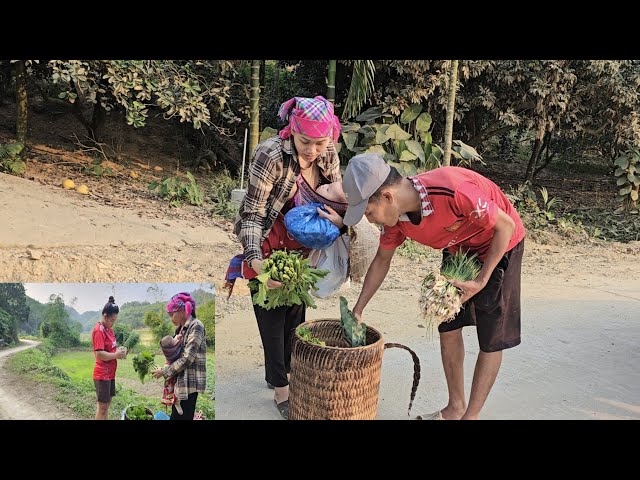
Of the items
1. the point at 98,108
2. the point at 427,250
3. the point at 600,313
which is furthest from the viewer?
the point at 98,108

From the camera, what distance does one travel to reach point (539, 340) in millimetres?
4699

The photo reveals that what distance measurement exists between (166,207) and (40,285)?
6.19m

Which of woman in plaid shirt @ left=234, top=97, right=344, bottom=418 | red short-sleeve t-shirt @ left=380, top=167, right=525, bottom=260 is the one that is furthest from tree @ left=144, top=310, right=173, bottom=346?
red short-sleeve t-shirt @ left=380, top=167, right=525, bottom=260

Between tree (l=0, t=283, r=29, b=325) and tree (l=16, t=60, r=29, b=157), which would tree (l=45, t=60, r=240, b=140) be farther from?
tree (l=0, t=283, r=29, b=325)

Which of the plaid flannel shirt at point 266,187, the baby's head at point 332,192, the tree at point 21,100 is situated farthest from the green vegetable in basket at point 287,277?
the tree at point 21,100

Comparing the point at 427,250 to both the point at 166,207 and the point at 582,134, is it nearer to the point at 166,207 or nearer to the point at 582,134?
the point at 166,207

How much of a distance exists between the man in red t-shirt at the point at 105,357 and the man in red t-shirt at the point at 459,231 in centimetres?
111

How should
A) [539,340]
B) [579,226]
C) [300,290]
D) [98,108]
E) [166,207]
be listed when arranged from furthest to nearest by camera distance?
1. [98,108]
2. [579,226]
3. [166,207]
4. [539,340]
5. [300,290]

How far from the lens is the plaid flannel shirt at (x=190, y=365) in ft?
8.83

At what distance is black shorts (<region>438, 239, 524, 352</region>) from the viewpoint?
3.04 m

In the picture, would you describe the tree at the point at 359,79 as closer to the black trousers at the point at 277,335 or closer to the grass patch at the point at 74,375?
the black trousers at the point at 277,335

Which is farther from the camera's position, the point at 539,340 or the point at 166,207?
the point at 166,207

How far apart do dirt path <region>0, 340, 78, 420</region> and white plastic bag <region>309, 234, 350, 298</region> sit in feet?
4.38
